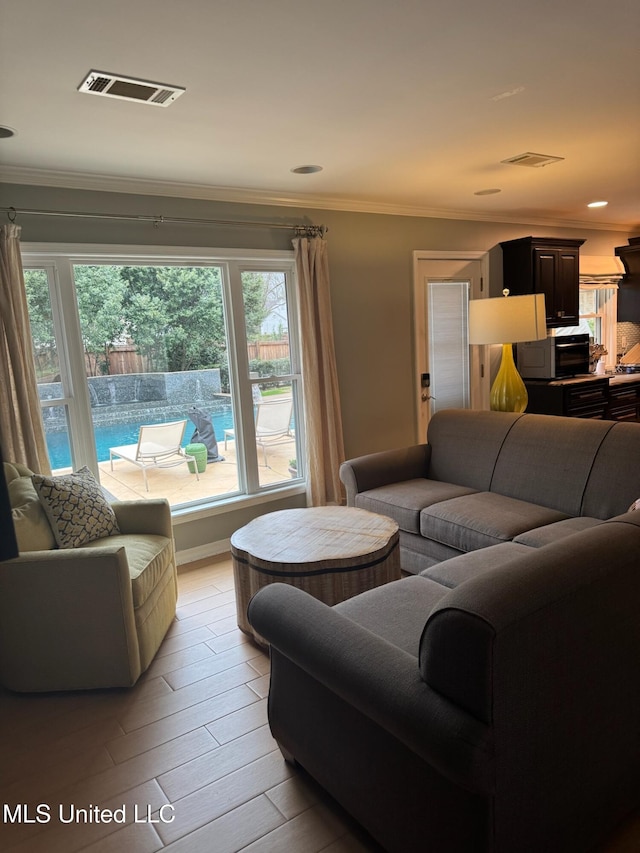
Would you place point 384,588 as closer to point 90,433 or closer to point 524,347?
point 90,433

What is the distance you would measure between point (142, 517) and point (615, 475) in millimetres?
2477

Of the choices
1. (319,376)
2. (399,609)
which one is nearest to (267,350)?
(319,376)

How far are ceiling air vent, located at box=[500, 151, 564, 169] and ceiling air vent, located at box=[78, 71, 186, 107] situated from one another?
2283 millimetres

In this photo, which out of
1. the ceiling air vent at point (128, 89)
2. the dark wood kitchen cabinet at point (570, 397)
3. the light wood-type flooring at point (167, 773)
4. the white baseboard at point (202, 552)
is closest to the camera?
the light wood-type flooring at point (167, 773)

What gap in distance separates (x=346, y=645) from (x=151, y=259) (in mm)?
3010

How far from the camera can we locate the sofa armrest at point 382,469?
3.67m

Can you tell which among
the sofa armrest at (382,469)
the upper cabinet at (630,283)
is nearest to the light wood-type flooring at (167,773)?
the sofa armrest at (382,469)

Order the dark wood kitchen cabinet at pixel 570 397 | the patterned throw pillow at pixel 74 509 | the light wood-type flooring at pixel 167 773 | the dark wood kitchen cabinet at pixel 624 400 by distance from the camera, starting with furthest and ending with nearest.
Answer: the dark wood kitchen cabinet at pixel 624 400
the dark wood kitchen cabinet at pixel 570 397
the patterned throw pillow at pixel 74 509
the light wood-type flooring at pixel 167 773

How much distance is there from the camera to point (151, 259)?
3.70 meters

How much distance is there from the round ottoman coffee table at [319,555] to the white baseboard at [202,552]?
3.67ft

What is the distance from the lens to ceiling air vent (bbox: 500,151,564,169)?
3588mm

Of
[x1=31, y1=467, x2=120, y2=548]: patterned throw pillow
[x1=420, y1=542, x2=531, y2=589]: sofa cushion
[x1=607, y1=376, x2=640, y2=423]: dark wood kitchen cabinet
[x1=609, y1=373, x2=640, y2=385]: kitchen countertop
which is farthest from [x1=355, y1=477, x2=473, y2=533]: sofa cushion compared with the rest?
[x1=609, y1=373, x2=640, y2=385]: kitchen countertop

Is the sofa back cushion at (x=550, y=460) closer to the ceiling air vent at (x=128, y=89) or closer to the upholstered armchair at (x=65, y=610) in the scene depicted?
the upholstered armchair at (x=65, y=610)

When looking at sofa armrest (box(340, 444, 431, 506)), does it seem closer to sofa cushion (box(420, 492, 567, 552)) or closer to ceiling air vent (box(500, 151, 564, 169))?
sofa cushion (box(420, 492, 567, 552))
